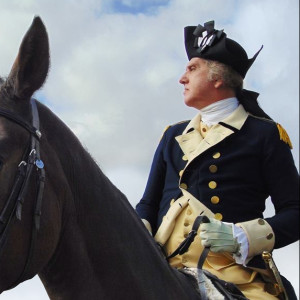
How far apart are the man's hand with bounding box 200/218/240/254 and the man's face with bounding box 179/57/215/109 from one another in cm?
135

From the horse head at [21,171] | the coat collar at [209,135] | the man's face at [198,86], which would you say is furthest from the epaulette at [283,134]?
the horse head at [21,171]

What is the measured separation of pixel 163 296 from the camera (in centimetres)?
387

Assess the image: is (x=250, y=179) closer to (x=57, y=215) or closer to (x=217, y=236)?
(x=217, y=236)

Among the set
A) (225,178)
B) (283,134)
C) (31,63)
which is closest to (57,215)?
(31,63)

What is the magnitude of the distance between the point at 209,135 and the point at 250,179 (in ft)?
1.79

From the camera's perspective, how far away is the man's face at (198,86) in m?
5.29

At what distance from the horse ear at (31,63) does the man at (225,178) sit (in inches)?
72.0

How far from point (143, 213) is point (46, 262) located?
2122 mm

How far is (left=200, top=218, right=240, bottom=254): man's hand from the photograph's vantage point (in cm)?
436

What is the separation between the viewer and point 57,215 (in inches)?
131

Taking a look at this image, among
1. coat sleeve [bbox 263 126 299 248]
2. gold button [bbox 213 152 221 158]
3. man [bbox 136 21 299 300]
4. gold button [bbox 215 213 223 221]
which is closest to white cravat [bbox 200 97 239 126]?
man [bbox 136 21 299 300]

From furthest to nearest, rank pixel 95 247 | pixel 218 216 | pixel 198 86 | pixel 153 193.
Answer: pixel 153 193 < pixel 198 86 < pixel 218 216 < pixel 95 247

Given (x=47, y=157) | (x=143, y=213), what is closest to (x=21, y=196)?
(x=47, y=157)

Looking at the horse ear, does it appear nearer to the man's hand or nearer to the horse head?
the horse head
